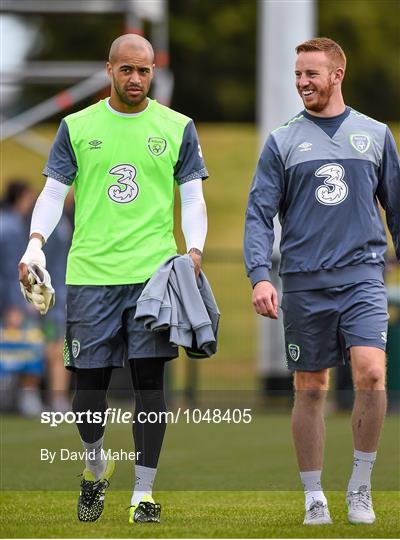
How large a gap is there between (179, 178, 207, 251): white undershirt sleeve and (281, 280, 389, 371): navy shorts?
1.79ft

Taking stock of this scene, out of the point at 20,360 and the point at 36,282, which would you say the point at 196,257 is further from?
the point at 20,360

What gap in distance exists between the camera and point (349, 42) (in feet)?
132

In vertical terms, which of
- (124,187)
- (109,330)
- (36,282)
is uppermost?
(124,187)

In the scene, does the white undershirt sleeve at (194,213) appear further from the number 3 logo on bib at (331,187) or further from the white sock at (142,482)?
the white sock at (142,482)

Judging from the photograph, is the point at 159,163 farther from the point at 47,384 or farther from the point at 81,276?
the point at 47,384

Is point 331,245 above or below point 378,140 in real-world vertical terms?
below

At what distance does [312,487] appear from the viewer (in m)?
7.09

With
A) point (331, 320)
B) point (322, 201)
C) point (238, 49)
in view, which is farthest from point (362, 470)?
point (238, 49)

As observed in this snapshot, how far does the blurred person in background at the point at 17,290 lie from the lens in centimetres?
1545

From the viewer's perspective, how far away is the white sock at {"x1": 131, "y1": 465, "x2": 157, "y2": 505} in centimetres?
709

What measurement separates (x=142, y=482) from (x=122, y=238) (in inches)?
45.1

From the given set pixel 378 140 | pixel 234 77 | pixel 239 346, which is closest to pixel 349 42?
pixel 234 77

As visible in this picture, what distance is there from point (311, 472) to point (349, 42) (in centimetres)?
3399

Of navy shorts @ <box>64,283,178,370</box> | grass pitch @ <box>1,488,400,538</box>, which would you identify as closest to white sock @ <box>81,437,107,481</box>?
grass pitch @ <box>1,488,400,538</box>
